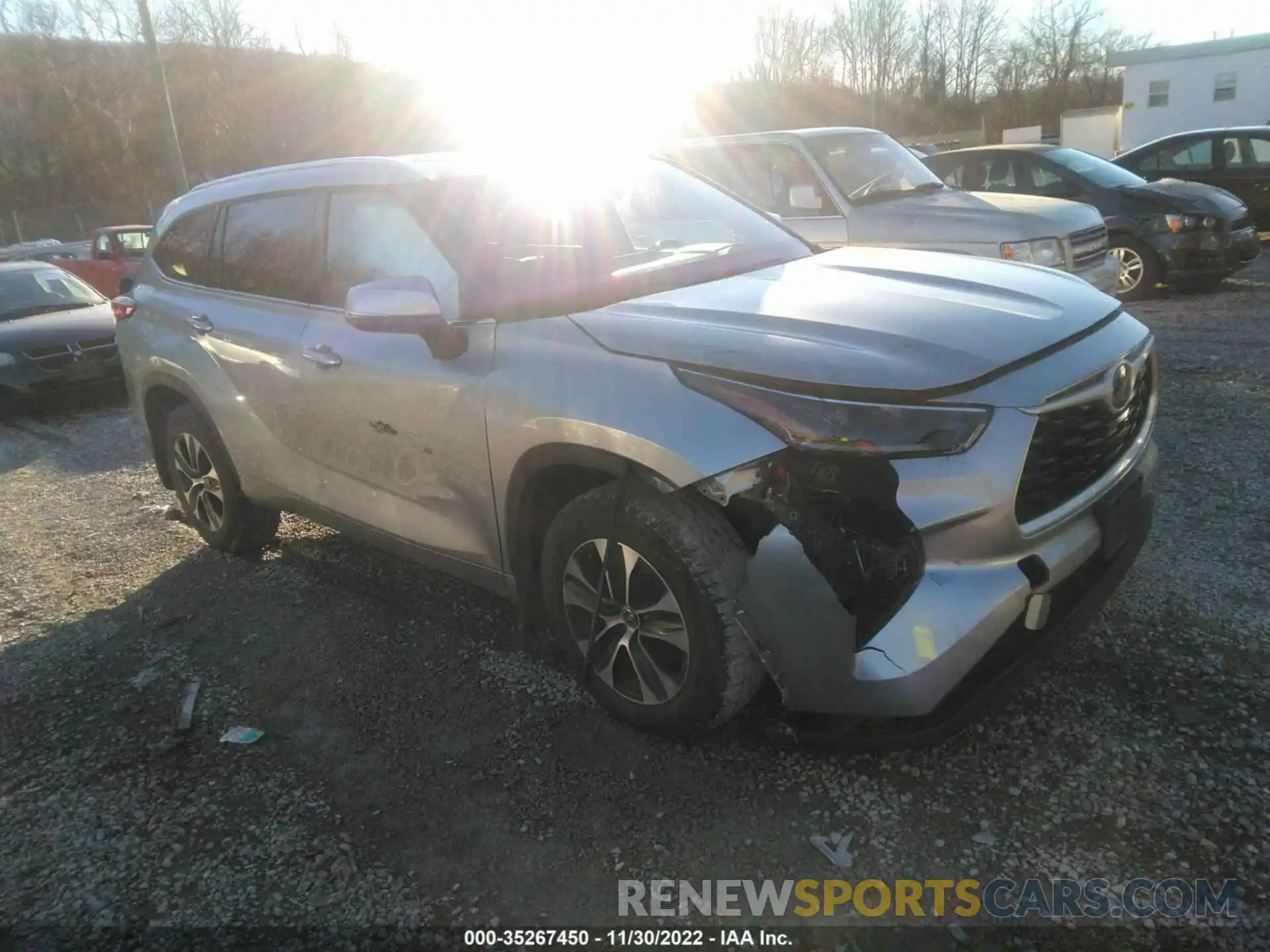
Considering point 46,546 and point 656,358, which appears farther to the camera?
point 46,546

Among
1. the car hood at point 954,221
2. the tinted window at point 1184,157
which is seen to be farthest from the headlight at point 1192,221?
the tinted window at point 1184,157

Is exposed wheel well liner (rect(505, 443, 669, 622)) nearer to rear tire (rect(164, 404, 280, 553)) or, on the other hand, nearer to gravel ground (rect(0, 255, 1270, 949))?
gravel ground (rect(0, 255, 1270, 949))

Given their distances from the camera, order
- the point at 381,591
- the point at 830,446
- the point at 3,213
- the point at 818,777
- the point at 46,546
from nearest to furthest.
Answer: the point at 830,446
the point at 818,777
the point at 381,591
the point at 46,546
the point at 3,213

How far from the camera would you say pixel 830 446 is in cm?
224

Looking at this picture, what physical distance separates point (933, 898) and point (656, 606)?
3.35ft

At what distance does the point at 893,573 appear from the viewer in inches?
87.3

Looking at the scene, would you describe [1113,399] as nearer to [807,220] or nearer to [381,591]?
[381,591]

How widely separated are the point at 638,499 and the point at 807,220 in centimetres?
556

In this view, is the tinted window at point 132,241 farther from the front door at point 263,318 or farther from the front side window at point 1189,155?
the front side window at point 1189,155

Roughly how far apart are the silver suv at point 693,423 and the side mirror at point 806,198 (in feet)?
11.2

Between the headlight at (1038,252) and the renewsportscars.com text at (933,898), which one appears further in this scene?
the headlight at (1038,252)

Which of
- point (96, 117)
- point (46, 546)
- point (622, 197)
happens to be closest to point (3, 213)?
point (96, 117)

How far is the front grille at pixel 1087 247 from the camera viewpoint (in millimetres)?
7285

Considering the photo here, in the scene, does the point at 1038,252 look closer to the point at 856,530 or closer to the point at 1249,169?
the point at 856,530
